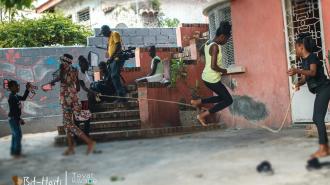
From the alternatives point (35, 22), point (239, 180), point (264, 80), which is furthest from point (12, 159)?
point (35, 22)

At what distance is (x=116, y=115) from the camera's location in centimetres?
816

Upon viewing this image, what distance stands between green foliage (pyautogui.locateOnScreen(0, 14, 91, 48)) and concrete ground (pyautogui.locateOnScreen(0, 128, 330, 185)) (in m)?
7.32

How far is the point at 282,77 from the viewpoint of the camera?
788 cm

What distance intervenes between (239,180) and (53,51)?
7.21 metres

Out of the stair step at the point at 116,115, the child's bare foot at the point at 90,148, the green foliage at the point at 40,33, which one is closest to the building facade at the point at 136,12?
the green foliage at the point at 40,33

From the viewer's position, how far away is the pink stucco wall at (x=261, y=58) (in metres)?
7.89

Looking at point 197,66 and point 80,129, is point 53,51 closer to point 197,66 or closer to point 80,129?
point 197,66

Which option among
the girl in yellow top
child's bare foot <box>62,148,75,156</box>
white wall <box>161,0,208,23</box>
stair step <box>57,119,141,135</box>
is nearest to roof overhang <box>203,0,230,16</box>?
stair step <box>57,119,141,135</box>

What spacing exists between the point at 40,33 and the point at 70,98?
Answer: 8687 millimetres

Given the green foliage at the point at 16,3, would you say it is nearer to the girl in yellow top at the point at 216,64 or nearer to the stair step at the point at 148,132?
the stair step at the point at 148,132

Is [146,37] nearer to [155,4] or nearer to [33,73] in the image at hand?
[33,73]

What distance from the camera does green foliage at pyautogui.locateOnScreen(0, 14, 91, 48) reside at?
12039mm

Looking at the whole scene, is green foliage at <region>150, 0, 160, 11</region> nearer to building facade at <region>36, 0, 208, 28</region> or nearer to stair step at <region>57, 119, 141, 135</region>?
building facade at <region>36, 0, 208, 28</region>

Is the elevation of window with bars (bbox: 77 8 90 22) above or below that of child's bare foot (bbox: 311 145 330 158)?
above
